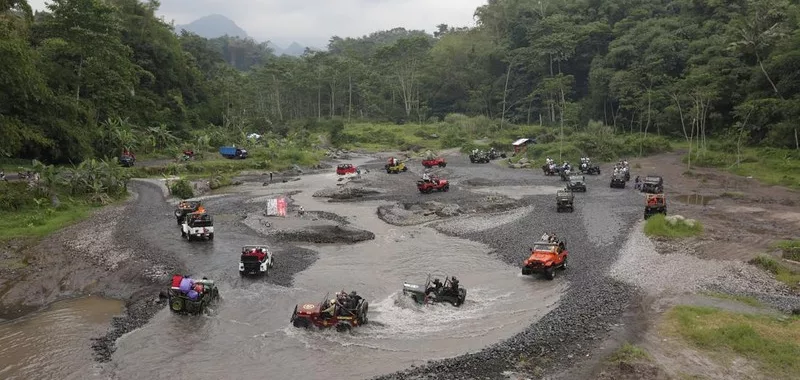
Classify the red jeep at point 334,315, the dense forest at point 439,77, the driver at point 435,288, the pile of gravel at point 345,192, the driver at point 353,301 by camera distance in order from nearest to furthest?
1. the red jeep at point 334,315
2. the driver at point 353,301
3. the driver at point 435,288
4. the pile of gravel at point 345,192
5. the dense forest at point 439,77

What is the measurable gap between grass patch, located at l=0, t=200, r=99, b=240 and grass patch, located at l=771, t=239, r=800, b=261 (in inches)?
1823

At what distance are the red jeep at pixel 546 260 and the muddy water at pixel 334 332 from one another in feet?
2.10

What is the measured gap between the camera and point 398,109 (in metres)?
143

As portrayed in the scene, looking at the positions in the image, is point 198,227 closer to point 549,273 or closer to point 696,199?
point 549,273

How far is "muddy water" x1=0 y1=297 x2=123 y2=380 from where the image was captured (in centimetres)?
1894

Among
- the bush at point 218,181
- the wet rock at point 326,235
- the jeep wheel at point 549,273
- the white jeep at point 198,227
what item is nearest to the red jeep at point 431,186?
the wet rock at point 326,235

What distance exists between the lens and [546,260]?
2836cm

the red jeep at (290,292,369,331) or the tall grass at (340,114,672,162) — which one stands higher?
the tall grass at (340,114,672,162)

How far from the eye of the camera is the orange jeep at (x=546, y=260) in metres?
28.2

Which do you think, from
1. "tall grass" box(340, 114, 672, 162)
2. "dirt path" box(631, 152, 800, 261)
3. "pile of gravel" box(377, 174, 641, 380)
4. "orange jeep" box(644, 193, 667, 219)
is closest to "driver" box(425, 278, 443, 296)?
"pile of gravel" box(377, 174, 641, 380)

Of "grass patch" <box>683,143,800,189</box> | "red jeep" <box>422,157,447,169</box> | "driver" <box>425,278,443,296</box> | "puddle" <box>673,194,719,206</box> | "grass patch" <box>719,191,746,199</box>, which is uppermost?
"grass patch" <box>683,143,800,189</box>

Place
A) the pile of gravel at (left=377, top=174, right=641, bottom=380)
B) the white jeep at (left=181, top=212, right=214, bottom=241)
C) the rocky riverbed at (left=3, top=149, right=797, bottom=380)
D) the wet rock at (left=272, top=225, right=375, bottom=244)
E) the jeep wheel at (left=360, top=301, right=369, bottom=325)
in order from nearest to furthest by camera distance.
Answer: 1. the pile of gravel at (left=377, top=174, right=641, bottom=380)
2. the rocky riverbed at (left=3, top=149, right=797, bottom=380)
3. the jeep wheel at (left=360, top=301, right=369, bottom=325)
4. the white jeep at (left=181, top=212, right=214, bottom=241)
5. the wet rock at (left=272, top=225, right=375, bottom=244)

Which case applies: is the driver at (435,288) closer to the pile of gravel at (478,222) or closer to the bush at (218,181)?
the pile of gravel at (478,222)

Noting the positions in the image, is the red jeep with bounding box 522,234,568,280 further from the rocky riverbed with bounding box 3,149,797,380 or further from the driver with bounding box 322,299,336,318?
the driver with bounding box 322,299,336,318
